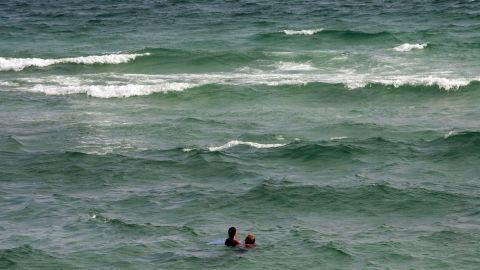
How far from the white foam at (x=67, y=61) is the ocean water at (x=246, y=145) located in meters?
0.11

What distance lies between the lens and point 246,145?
105ft

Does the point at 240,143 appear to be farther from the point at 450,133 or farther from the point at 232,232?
the point at 232,232

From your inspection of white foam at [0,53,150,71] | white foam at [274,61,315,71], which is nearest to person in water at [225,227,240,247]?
white foam at [274,61,315,71]

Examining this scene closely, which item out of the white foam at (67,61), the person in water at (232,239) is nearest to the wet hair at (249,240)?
the person in water at (232,239)

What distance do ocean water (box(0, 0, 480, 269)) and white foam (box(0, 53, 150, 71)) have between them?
0.11 meters

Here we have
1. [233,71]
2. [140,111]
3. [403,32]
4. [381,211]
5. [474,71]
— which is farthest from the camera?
[403,32]

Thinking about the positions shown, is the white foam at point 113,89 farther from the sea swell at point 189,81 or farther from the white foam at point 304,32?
the white foam at point 304,32

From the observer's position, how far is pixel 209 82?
4362 centimetres

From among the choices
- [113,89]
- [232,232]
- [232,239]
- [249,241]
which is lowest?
[113,89]

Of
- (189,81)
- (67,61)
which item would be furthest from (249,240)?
(67,61)

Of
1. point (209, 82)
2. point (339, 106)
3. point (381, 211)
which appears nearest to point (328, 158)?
point (381, 211)

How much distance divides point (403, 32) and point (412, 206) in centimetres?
2816

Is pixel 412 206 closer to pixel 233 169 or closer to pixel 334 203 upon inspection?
pixel 334 203

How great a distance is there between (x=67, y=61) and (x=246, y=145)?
19784mm
